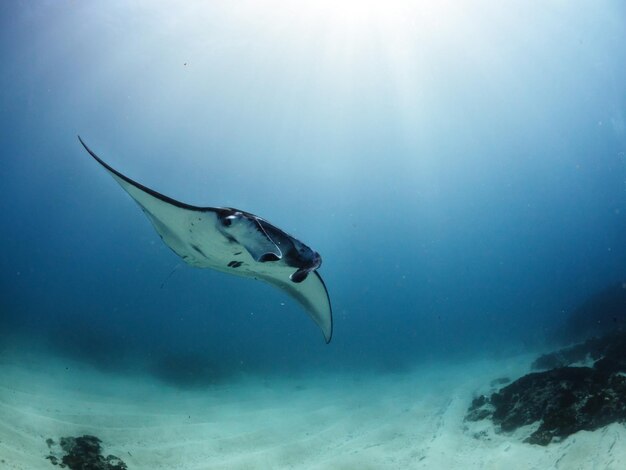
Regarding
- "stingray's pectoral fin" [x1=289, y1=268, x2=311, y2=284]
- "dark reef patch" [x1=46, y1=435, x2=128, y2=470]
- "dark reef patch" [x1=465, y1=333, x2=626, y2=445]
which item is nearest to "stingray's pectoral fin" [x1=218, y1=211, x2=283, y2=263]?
"stingray's pectoral fin" [x1=289, y1=268, x2=311, y2=284]

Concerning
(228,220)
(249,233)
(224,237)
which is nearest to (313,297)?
(224,237)

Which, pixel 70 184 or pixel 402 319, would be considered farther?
pixel 402 319

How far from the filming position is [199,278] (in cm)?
2694

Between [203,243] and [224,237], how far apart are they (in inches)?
18.6

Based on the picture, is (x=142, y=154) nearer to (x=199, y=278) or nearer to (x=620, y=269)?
(x=199, y=278)

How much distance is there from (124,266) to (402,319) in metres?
31.2

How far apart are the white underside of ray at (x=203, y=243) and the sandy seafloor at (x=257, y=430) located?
300 centimetres

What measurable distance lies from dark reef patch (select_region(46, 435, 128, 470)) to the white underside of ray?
2.98 m

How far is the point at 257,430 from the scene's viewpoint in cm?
784

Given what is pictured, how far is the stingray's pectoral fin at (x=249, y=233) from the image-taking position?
2.77 meters

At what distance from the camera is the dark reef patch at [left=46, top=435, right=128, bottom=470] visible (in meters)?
4.37

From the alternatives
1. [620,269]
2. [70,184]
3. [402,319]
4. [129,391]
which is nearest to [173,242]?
Answer: [129,391]

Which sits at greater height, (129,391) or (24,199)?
(24,199)

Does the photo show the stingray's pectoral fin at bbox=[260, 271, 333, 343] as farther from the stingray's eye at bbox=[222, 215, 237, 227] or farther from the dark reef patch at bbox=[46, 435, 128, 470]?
the dark reef patch at bbox=[46, 435, 128, 470]
